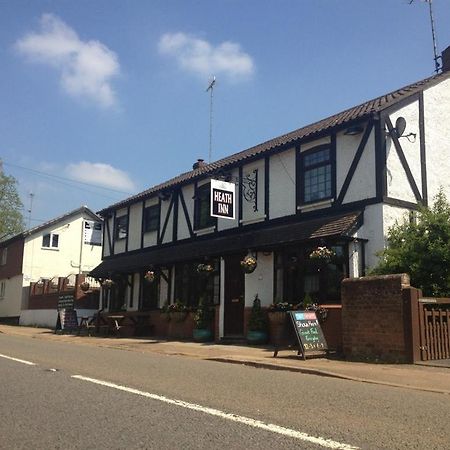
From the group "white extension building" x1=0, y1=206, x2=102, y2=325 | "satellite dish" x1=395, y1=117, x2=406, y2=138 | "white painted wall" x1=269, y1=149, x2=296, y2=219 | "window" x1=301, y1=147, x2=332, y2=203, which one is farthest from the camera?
"white extension building" x1=0, y1=206, x2=102, y2=325

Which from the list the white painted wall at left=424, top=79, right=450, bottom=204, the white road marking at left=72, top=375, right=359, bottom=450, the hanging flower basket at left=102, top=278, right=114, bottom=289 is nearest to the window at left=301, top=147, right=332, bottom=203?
the white painted wall at left=424, top=79, right=450, bottom=204

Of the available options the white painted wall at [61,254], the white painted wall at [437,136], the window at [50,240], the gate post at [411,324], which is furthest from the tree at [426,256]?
the window at [50,240]

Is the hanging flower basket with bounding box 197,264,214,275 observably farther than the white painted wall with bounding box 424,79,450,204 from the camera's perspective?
Yes

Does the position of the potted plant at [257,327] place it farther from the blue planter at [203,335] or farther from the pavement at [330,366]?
the blue planter at [203,335]

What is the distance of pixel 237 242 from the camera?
709 inches

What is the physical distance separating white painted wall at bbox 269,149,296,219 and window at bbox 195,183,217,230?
3616 mm

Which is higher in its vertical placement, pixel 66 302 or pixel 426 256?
pixel 426 256

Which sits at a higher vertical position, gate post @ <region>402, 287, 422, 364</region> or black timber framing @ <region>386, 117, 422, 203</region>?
black timber framing @ <region>386, 117, 422, 203</region>

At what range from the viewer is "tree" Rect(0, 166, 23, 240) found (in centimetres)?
4738

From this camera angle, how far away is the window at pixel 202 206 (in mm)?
21000

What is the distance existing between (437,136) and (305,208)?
4.61m

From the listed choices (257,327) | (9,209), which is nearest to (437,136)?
(257,327)

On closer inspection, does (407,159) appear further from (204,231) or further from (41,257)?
(41,257)

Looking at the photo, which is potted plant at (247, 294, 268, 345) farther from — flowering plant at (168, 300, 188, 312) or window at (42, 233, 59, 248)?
window at (42, 233, 59, 248)
